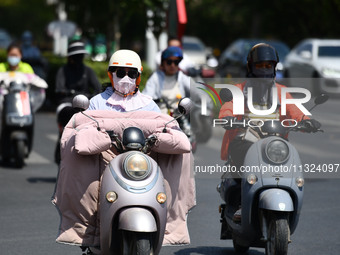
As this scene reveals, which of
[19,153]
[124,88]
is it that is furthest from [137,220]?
[19,153]

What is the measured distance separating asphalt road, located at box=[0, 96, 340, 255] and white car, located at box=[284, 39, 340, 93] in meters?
14.9

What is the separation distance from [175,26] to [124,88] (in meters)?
11.5

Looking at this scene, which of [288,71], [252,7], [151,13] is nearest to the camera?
[151,13]

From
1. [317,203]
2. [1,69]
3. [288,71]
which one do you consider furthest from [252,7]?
[317,203]

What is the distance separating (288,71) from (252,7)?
16.9 metres

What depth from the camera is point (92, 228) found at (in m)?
6.38

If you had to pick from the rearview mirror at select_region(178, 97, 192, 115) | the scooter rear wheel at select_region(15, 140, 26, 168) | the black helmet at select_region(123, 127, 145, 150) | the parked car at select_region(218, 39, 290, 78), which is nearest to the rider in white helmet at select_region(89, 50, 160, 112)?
the rearview mirror at select_region(178, 97, 192, 115)

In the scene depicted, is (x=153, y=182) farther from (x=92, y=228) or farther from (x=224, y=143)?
(x=224, y=143)

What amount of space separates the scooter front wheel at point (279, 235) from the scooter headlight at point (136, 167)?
3.62 feet

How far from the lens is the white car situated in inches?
1096

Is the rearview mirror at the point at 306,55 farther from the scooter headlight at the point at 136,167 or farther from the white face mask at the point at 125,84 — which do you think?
the scooter headlight at the point at 136,167

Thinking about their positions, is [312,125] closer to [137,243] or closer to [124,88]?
[124,88]

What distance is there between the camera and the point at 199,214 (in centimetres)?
1009

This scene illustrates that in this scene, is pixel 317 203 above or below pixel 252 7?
below
